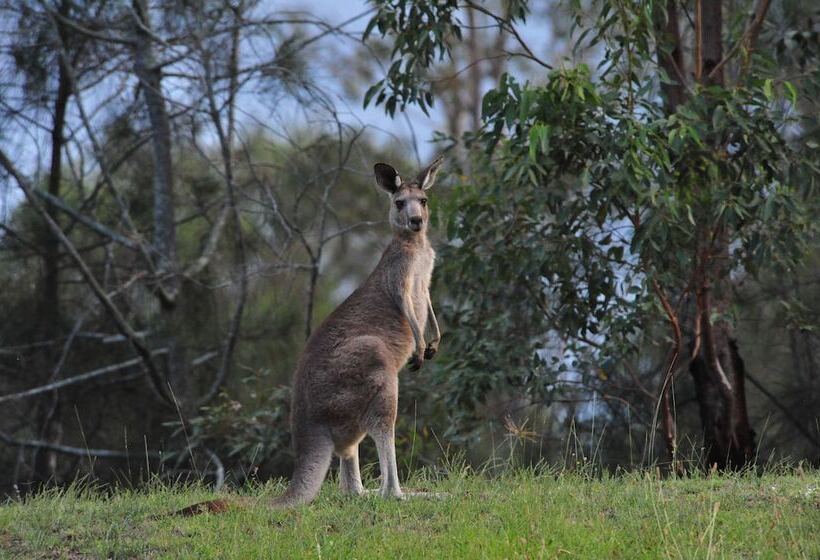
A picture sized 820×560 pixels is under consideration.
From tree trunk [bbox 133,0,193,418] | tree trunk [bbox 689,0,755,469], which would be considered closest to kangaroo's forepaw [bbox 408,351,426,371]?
tree trunk [bbox 689,0,755,469]

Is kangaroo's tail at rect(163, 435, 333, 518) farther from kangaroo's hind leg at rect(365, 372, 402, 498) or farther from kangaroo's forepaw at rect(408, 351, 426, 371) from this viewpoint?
kangaroo's forepaw at rect(408, 351, 426, 371)

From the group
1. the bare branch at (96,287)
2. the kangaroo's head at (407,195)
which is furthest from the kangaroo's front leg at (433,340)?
the bare branch at (96,287)

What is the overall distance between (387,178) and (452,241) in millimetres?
3113

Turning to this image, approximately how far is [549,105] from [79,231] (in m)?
7.91

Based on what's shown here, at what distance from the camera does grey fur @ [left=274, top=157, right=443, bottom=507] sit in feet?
21.4

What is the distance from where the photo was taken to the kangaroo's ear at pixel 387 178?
7381 mm

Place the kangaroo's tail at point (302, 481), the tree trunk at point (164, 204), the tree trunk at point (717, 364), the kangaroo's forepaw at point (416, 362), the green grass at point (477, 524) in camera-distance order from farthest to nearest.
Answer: the tree trunk at point (164, 204), the tree trunk at point (717, 364), the kangaroo's forepaw at point (416, 362), the kangaroo's tail at point (302, 481), the green grass at point (477, 524)

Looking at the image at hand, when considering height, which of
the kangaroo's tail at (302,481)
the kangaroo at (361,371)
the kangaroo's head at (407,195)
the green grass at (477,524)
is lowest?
the green grass at (477,524)

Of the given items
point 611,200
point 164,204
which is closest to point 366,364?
point 611,200

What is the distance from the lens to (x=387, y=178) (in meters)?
7.48

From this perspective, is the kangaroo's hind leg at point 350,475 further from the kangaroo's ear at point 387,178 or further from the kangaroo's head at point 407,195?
the kangaroo's ear at point 387,178

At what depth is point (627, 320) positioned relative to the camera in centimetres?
939

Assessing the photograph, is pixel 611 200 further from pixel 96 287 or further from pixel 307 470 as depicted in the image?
pixel 96 287

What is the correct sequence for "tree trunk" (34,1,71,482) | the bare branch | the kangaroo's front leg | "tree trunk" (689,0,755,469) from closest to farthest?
1. the kangaroo's front leg
2. "tree trunk" (689,0,755,469)
3. the bare branch
4. "tree trunk" (34,1,71,482)
